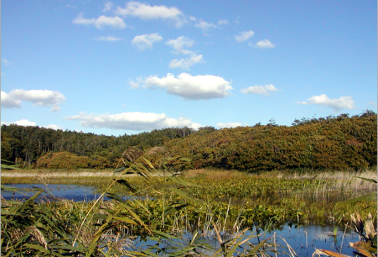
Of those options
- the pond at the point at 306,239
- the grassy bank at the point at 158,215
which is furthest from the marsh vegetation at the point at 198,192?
the pond at the point at 306,239

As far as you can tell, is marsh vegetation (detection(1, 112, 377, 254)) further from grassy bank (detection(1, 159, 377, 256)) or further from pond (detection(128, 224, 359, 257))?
pond (detection(128, 224, 359, 257))

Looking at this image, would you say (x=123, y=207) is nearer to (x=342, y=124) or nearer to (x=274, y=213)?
(x=274, y=213)

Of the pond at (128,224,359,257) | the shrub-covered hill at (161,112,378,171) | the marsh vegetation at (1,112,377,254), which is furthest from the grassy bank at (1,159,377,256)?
the shrub-covered hill at (161,112,378,171)

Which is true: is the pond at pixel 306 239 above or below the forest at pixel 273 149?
below

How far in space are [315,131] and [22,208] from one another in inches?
1134

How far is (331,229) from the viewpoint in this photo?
747cm

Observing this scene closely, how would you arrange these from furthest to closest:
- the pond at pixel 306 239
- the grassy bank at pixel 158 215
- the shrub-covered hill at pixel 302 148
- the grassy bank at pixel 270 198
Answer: the shrub-covered hill at pixel 302 148 < the pond at pixel 306 239 < the grassy bank at pixel 270 198 < the grassy bank at pixel 158 215

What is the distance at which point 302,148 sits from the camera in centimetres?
2556

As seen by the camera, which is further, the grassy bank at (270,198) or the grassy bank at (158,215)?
the grassy bank at (270,198)

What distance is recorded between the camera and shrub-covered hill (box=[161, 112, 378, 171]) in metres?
23.3

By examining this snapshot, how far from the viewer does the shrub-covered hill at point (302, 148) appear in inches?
918

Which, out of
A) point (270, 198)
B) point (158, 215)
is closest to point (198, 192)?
point (270, 198)

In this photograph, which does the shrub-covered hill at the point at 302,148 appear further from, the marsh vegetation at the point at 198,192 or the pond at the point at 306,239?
the pond at the point at 306,239

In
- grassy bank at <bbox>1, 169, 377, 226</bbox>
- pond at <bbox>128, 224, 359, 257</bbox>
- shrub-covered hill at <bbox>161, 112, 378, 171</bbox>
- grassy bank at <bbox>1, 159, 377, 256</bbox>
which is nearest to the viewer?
grassy bank at <bbox>1, 159, 377, 256</bbox>
